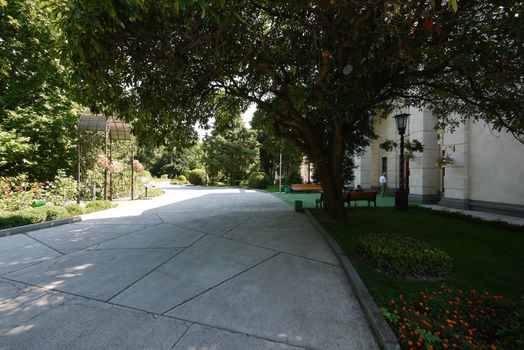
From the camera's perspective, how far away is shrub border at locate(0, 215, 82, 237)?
7244mm

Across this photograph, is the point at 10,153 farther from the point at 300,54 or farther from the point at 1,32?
the point at 300,54

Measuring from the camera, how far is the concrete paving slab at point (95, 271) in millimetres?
4035

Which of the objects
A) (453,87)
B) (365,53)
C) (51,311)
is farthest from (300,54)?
(51,311)

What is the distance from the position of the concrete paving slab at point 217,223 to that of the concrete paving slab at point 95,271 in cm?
204

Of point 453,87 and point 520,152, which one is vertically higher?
point 453,87

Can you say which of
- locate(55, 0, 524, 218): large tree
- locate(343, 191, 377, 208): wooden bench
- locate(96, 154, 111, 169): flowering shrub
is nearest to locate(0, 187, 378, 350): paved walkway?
locate(55, 0, 524, 218): large tree

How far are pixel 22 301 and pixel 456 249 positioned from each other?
8433mm

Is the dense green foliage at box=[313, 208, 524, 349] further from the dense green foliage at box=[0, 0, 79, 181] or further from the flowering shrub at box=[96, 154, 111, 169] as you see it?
the dense green foliage at box=[0, 0, 79, 181]

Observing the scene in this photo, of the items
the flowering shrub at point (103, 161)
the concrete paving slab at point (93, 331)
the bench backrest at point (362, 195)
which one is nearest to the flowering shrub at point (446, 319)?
the concrete paving slab at point (93, 331)

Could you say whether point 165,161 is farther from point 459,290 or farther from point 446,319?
point 446,319

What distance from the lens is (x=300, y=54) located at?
5.74 meters

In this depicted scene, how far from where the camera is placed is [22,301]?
3623 mm

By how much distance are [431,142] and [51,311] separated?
60.4 ft

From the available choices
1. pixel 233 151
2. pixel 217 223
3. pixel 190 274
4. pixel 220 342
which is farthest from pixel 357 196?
pixel 233 151
